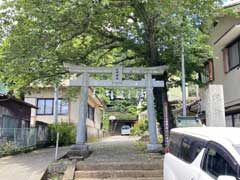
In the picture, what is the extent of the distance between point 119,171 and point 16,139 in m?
9.20

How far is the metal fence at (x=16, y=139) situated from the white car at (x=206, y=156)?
37.9 ft

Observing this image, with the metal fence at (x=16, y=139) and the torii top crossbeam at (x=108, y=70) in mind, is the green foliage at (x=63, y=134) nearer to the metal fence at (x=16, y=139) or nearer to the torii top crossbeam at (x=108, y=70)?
the metal fence at (x=16, y=139)

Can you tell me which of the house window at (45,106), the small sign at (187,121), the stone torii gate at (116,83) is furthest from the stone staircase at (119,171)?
the house window at (45,106)

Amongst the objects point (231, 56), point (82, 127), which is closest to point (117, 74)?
point (82, 127)

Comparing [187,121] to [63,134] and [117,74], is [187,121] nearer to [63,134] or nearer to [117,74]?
[117,74]

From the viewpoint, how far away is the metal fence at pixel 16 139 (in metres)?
16.3

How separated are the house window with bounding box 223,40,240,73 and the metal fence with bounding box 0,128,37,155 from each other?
12.2m

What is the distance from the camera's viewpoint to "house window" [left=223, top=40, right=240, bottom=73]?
49.2 ft

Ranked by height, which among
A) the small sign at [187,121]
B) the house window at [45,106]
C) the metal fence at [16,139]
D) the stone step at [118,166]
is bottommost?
the stone step at [118,166]

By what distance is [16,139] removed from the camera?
18.0m

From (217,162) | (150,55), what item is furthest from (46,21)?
(217,162)

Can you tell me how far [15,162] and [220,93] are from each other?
909 centimetres

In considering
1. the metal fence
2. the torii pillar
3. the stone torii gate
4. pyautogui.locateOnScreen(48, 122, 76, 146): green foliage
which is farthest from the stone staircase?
pyautogui.locateOnScreen(48, 122, 76, 146): green foliage

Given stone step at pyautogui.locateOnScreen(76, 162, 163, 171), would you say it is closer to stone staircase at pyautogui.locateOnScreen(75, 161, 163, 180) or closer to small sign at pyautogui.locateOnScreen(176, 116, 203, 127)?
stone staircase at pyautogui.locateOnScreen(75, 161, 163, 180)
